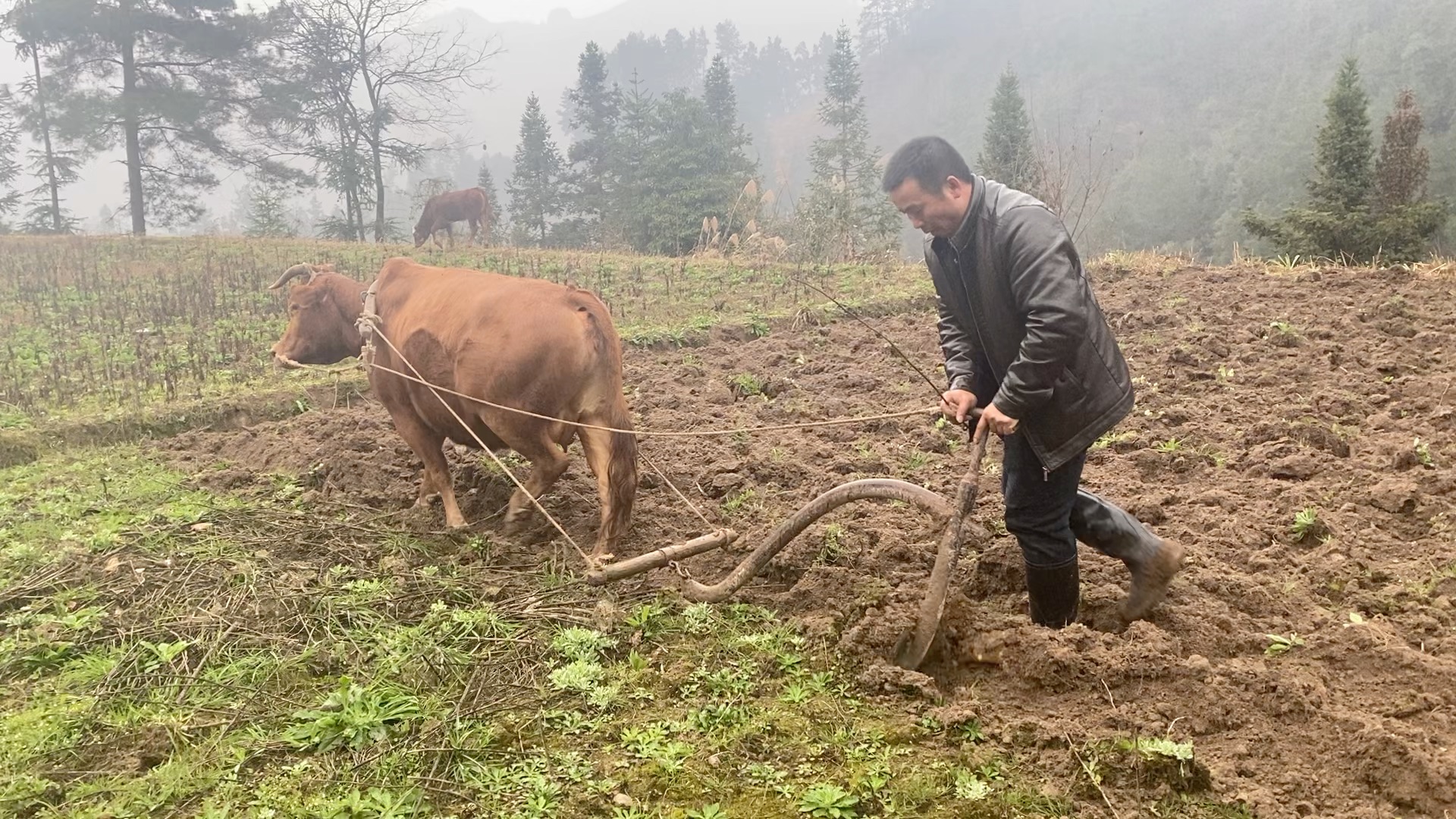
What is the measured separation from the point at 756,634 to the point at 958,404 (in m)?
1.29

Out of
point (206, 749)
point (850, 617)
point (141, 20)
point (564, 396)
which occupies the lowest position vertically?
point (206, 749)

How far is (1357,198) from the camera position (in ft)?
58.5

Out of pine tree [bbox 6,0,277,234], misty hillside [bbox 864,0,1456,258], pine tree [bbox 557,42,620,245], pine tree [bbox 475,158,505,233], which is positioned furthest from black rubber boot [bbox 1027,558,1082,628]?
pine tree [bbox 557,42,620,245]

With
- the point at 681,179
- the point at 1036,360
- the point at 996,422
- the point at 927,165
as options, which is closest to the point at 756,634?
the point at 996,422

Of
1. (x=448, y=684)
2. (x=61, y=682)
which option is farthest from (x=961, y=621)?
(x=61, y=682)

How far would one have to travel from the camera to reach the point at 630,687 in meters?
3.20

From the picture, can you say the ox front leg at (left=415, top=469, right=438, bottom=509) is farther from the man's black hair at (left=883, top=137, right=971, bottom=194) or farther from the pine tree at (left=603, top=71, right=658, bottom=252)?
the pine tree at (left=603, top=71, right=658, bottom=252)

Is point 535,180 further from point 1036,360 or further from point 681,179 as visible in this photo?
point 1036,360

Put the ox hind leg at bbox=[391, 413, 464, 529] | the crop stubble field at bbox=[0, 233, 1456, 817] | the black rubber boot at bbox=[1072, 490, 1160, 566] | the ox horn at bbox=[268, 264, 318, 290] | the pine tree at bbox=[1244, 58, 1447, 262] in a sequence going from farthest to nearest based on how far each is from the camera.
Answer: the pine tree at bbox=[1244, 58, 1447, 262] < the ox horn at bbox=[268, 264, 318, 290] < the ox hind leg at bbox=[391, 413, 464, 529] < the black rubber boot at bbox=[1072, 490, 1160, 566] < the crop stubble field at bbox=[0, 233, 1456, 817]

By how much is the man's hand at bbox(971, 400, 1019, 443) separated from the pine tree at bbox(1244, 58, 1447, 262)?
17439 millimetres

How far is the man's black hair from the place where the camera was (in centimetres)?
295

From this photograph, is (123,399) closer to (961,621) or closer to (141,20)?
(961,621)

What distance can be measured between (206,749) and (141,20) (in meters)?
26.7

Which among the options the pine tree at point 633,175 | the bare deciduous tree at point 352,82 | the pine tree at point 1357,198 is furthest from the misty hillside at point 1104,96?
the pine tree at point 1357,198
